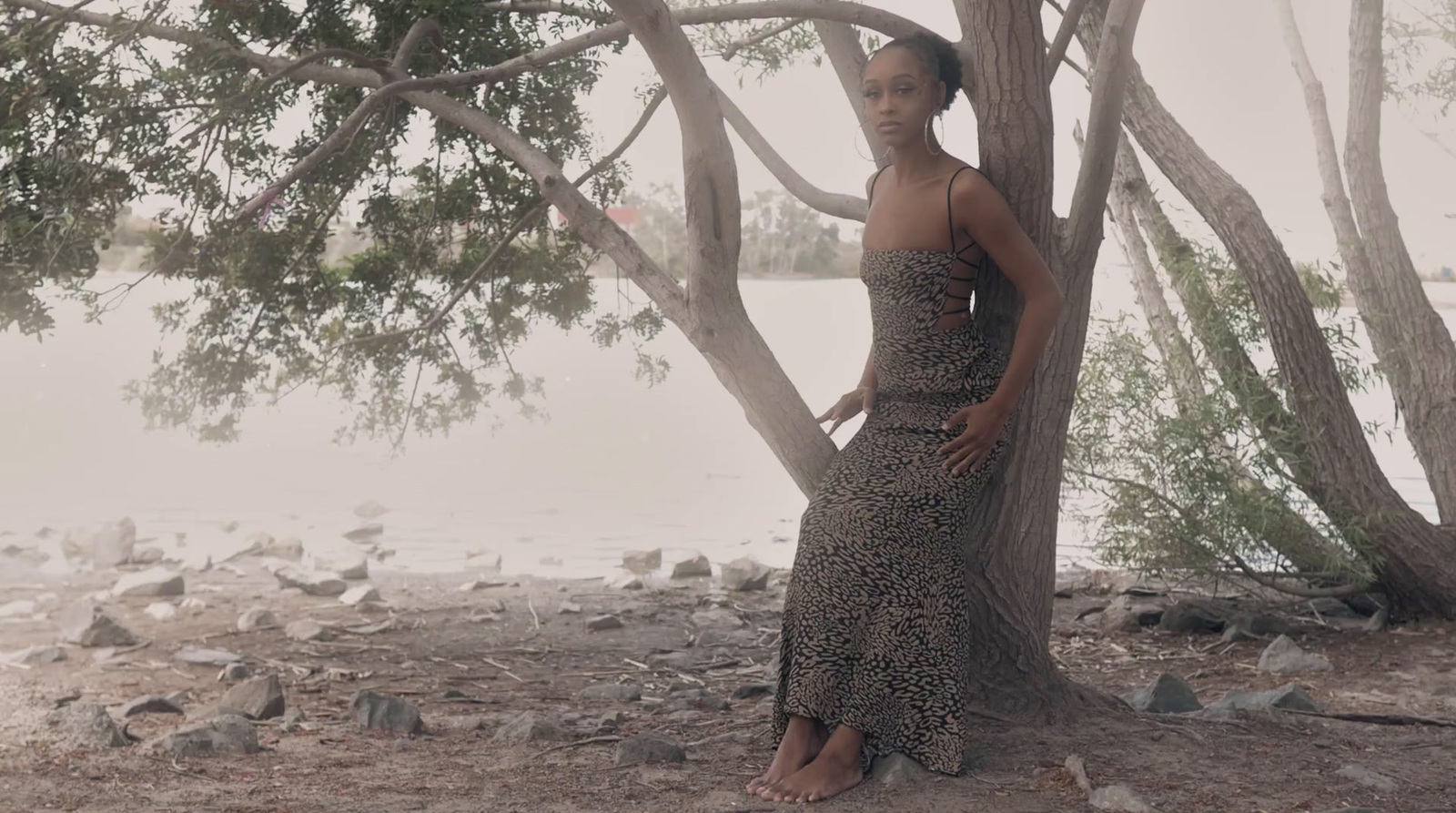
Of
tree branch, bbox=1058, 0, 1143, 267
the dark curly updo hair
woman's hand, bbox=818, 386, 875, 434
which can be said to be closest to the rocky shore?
woman's hand, bbox=818, 386, 875, 434

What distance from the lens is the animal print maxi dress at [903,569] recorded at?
12.0 feet

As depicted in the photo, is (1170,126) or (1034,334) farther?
(1170,126)

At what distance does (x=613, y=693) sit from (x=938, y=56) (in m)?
2.60

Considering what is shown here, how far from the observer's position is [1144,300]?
669 centimetres

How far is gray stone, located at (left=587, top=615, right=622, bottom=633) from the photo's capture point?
650 centimetres

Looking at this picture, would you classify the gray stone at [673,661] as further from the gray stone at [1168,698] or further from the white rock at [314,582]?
the white rock at [314,582]

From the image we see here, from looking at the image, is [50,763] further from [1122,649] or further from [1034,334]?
[1122,649]

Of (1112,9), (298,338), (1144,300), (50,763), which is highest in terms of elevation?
(1112,9)

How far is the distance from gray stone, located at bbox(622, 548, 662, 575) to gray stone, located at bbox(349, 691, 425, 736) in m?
3.88

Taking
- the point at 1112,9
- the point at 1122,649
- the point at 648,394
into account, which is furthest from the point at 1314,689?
the point at 648,394

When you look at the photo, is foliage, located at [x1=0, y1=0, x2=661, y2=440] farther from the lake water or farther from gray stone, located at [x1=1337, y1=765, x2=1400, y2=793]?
gray stone, located at [x1=1337, y1=765, x2=1400, y2=793]

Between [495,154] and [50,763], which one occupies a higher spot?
[495,154]

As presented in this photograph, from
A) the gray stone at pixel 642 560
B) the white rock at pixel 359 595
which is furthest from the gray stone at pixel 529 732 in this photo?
the gray stone at pixel 642 560

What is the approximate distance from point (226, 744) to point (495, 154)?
3094 millimetres
